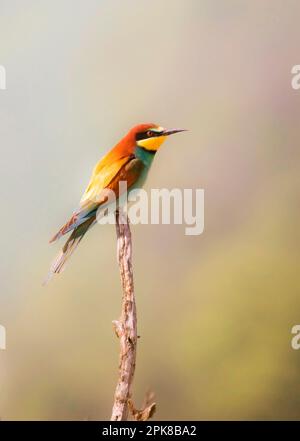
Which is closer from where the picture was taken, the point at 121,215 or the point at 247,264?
the point at 121,215

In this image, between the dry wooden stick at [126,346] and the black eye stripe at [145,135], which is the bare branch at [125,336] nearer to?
the dry wooden stick at [126,346]

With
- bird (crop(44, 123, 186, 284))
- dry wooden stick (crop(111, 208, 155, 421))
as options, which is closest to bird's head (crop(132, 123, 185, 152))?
bird (crop(44, 123, 186, 284))

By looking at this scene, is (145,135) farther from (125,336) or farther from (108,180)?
(125,336)

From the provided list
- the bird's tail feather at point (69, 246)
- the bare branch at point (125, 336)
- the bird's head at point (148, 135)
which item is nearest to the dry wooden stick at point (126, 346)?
the bare branch at point (125, 336)

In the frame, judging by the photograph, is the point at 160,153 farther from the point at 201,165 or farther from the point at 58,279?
the point at 58,279

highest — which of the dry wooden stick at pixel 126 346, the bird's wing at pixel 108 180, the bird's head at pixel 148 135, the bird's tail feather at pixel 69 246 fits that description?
the bird's head at pixel 148 135

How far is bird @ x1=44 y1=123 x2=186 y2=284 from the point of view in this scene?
2248 millimetres

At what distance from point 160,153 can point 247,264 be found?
0.70 meters

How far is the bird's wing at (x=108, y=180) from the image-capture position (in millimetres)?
2252

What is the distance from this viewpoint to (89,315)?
2779 millimetres

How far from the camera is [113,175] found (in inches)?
89.8

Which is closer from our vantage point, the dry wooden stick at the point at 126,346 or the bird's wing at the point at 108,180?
the dry wooden stick at the point at 126,346

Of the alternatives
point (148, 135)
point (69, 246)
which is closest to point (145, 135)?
point (148, 135)

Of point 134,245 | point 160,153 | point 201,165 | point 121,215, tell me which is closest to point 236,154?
point 201,165
